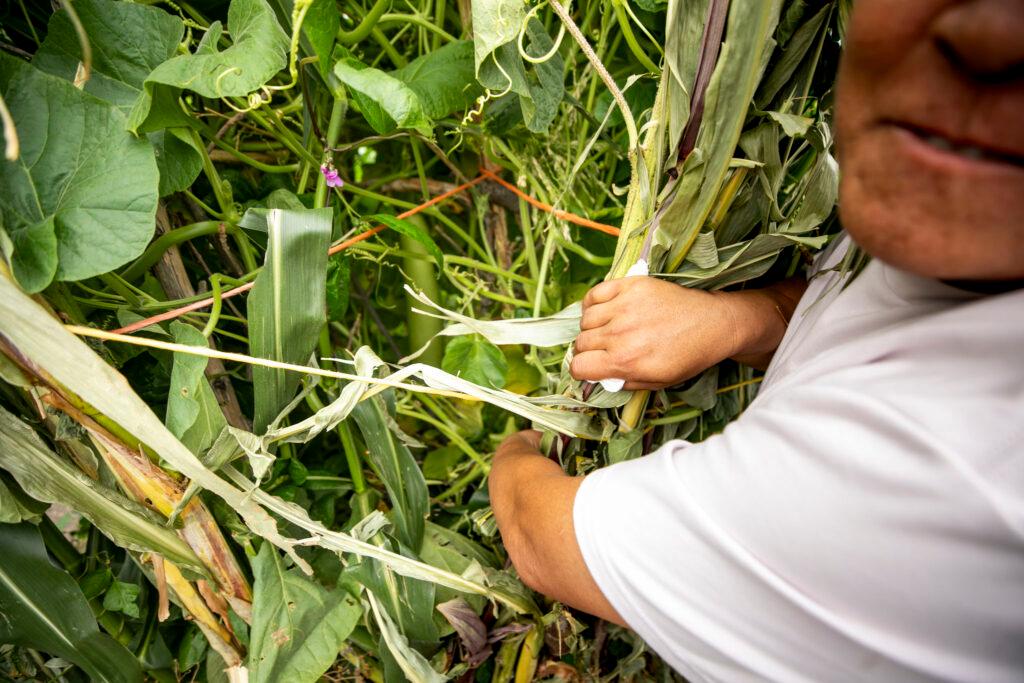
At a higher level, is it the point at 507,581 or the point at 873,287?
the point at 873,287

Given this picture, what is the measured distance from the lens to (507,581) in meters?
0.70

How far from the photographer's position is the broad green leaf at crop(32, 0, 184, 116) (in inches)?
19.7

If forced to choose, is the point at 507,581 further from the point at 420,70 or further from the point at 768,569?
the point at 420,70

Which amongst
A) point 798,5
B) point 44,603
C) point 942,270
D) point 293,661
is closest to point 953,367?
point 942,270

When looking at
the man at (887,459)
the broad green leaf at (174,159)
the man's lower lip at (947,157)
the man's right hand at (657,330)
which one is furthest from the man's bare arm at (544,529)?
the broad green leaf at (174,159)

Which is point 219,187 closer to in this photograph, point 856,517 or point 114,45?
point 114,45

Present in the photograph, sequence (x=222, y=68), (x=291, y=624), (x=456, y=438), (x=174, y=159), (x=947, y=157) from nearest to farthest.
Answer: (x=947, y=157)
(x=222, y=68)
(x=174, y=159)
(x=291, y=624)
(x=456, y=438)

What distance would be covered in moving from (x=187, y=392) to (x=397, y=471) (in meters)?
0.25

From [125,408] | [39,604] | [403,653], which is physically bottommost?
[403,653]

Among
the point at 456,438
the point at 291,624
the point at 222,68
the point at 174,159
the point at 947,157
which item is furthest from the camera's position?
the point at 456,438

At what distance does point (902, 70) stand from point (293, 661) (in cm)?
74

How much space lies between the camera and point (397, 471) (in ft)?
2.30

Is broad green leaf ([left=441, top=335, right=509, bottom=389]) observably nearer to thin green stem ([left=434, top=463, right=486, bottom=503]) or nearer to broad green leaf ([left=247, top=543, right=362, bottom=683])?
thin green stem ([left=434, top=463, right=486, bottom=503])

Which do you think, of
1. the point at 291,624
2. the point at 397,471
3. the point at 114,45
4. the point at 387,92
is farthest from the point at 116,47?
the point at 291,624
